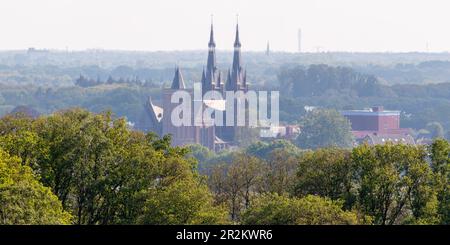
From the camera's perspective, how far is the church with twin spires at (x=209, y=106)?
175500 mm

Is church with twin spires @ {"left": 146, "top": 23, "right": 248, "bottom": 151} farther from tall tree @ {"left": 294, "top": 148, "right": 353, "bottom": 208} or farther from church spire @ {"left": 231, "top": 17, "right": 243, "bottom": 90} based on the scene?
tall tree @ {"left": 294, "top": 148, "right": 353, "bottom": 208}

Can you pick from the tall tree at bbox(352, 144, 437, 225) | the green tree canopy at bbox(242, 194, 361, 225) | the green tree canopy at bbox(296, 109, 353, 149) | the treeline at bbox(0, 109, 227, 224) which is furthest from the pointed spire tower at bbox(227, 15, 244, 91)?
the green tree canopy at bbox(242, 194, 361, 225)

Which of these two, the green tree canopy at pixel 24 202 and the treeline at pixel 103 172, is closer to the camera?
the green tree canopy at pixel 24 202

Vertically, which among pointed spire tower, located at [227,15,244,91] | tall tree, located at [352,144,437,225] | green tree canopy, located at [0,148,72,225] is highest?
green tree canopy, located at [0,148,72,225]

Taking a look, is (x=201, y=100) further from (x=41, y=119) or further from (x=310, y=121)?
(x=41, y=119)

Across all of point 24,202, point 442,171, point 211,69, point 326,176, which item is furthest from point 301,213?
point 211,69

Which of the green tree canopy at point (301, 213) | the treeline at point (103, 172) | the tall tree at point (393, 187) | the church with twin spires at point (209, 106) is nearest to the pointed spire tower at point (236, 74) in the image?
the church with twin spires at point (209, 106)

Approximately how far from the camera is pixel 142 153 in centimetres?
3612

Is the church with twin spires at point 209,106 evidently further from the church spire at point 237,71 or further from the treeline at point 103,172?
the treeline at point 103,172

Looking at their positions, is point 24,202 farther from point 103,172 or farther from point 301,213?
point 103,172

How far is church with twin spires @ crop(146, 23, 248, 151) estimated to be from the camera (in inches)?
6909

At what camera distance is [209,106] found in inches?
7254

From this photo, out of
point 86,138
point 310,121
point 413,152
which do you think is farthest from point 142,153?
point 310,121
